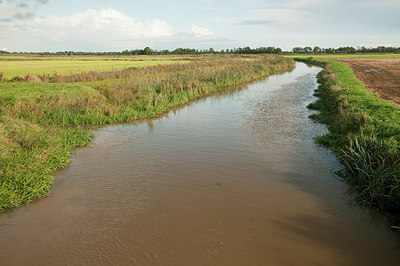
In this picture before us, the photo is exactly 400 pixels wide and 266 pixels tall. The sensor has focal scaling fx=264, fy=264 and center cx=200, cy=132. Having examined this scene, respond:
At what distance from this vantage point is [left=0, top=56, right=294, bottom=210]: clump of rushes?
6367mm

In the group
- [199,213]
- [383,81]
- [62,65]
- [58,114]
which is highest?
[62,65]

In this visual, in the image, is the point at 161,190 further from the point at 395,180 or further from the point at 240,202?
the point at 395,180

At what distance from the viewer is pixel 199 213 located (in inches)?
218

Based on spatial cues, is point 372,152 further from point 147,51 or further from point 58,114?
point 147,51

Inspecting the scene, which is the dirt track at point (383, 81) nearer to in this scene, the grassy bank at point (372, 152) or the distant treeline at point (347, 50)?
the grassy bank at point (372, 152)

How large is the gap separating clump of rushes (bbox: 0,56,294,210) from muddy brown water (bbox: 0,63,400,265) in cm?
58

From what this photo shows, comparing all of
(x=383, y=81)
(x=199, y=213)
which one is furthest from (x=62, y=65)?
(x=199, y=213)

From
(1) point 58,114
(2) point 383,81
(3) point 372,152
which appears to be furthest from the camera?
(2) point 383,81

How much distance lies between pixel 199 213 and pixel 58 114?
33.9 feet

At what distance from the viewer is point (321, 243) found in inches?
182

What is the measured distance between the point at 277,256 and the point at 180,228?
181 centimetres

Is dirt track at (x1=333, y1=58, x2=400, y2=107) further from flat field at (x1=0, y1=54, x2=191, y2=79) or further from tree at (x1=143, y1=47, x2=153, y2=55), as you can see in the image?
tree at (x1=143, y1=47, x2=153, y2=55)

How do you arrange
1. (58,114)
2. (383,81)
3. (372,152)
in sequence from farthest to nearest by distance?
(383,81), (58,114), (372,152)

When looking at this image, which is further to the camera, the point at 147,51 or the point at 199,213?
the point at 147,51
